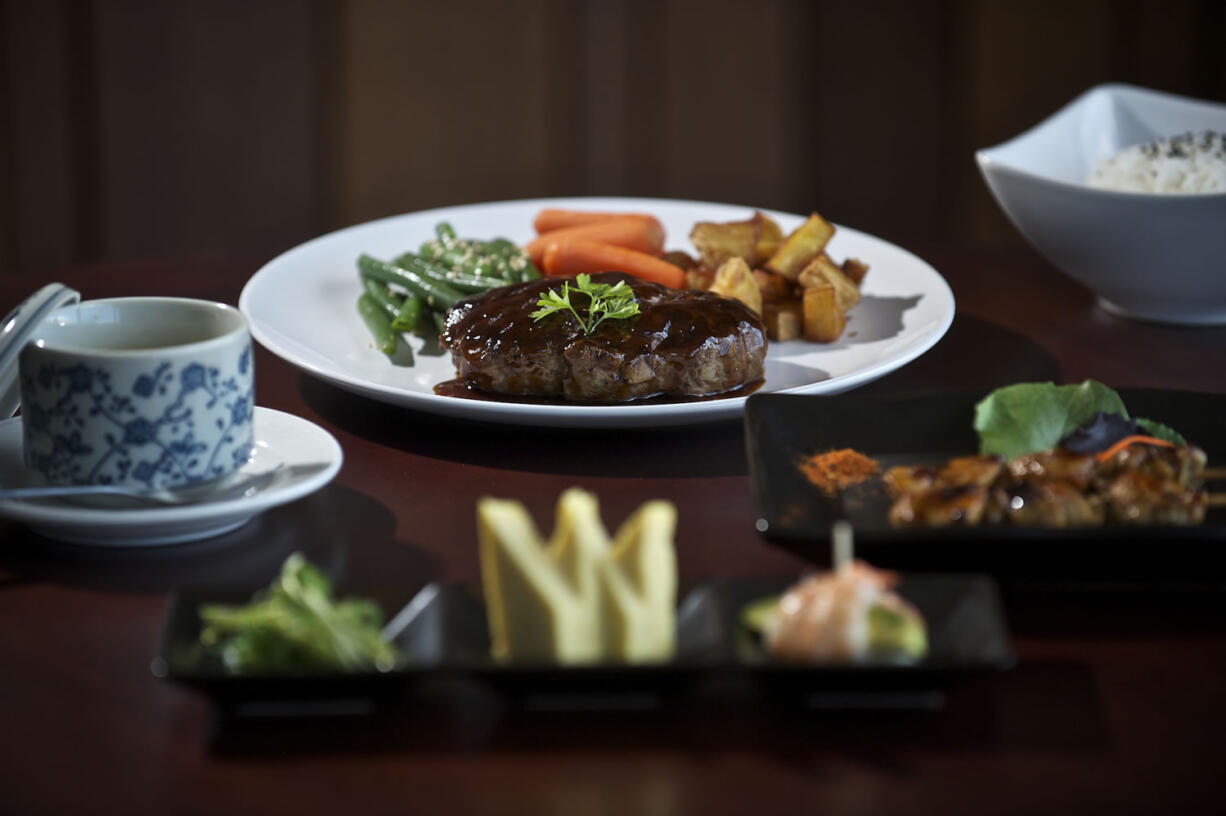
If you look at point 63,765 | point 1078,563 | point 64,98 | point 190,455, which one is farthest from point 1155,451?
point 64,98

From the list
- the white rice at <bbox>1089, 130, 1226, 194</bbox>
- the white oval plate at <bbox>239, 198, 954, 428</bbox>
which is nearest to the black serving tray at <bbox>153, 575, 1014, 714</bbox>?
the white oval plate at <bbox>239, 198, 954, 428</bbox>

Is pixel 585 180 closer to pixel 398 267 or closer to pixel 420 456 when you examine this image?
pixel 398 267

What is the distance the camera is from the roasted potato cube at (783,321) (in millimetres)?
2586

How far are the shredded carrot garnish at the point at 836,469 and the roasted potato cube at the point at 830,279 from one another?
0.84 meters

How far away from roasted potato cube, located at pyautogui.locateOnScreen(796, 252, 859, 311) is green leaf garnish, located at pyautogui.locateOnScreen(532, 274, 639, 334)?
53cm

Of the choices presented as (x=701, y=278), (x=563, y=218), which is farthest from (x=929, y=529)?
(x=563, y=218)

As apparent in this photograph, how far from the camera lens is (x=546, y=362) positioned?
2197mm

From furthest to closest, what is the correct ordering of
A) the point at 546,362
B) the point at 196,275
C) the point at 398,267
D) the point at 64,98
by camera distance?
the point at 64,98 → the point at 196,275 → the point at 398,267 → the point at 546,362

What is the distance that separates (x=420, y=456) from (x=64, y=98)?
14.4ft

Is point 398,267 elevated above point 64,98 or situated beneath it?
situated beneath

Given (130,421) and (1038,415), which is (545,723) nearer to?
(130,421)

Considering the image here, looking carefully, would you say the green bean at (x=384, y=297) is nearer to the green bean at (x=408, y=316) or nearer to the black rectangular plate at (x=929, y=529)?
the green bean at (x=408, y=316)

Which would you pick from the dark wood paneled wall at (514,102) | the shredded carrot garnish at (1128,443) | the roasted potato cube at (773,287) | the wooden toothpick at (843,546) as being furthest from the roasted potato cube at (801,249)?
the dark wood paneled wall at (514,102)

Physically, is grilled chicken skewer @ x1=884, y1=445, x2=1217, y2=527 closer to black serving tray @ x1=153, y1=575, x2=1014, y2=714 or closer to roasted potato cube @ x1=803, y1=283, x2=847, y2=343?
black serving tray @ x1=153, y1=575, x2=1014, y2=714
